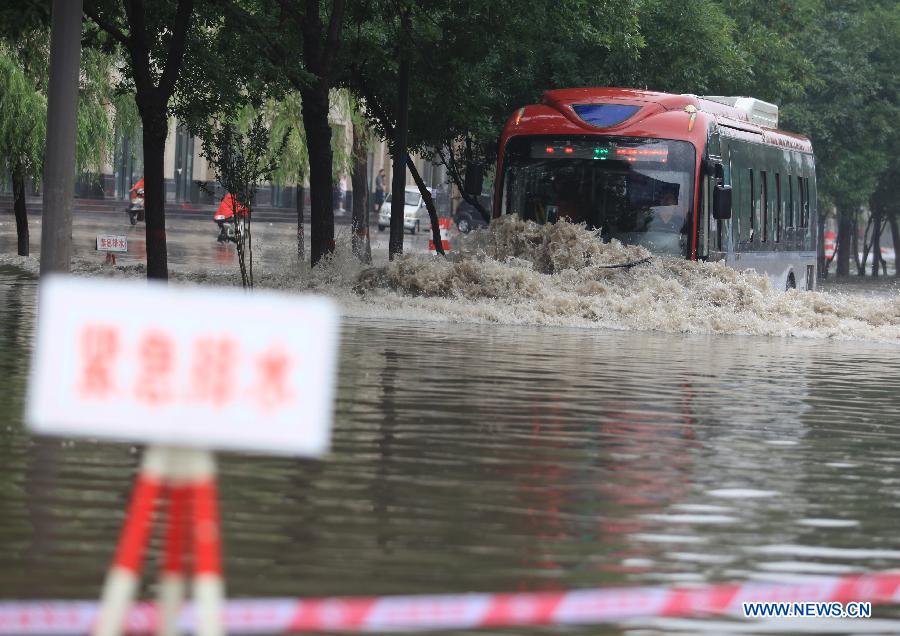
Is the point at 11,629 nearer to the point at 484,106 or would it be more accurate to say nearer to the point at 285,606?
the point at 285,606

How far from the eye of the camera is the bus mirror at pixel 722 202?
88.7 ft

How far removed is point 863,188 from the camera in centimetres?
5450

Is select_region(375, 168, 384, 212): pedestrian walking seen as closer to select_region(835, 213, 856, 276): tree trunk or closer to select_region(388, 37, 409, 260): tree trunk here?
select_region(835, 213, 856, 276): tree trunk

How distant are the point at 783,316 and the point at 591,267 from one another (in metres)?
2.77

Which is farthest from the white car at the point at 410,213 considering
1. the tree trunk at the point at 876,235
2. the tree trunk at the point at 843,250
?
the tree trunk at the point at 876,235

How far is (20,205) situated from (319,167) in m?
8.77

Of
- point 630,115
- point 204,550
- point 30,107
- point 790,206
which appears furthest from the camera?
point 790,206

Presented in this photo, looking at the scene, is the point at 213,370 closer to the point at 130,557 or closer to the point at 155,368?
the point at 155,368

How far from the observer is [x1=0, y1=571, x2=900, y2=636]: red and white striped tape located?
5465 mm

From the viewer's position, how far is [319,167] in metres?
29.5

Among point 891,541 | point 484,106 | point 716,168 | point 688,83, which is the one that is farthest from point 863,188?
point 891,541

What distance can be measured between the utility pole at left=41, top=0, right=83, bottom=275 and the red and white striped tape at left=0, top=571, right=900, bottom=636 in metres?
9.71

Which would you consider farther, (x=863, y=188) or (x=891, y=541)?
(x=863, y=188)

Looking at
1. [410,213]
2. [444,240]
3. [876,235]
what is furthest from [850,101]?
[410,213]
